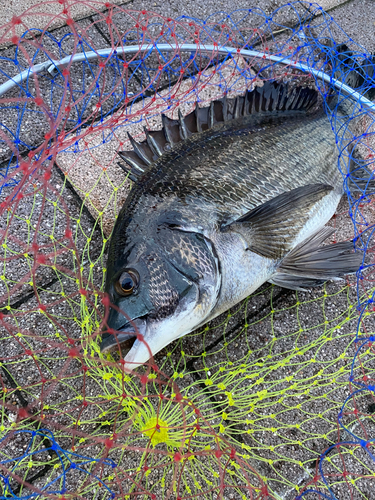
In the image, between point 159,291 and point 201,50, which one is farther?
point 201,50

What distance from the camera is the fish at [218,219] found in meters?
1.66

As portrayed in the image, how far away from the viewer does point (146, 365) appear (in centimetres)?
178

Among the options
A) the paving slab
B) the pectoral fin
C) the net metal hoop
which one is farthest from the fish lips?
the paving slab

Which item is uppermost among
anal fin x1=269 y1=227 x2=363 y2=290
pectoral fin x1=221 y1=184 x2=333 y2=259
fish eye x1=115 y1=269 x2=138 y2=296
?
fish eye x1=115 y1=269 x2=138 y2=296

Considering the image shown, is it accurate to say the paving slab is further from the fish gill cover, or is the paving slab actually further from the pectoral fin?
the pectoral fin

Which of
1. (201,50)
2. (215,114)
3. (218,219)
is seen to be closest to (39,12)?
(201,50)

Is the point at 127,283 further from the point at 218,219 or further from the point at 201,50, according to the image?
the point at 201,50

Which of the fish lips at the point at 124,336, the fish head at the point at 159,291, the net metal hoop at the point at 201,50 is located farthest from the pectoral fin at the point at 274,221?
the net metal hoop at the point at 201,50

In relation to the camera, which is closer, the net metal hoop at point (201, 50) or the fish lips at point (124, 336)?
the fish lips at point (124, 336)

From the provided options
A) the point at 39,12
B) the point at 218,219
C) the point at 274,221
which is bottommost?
the point at 274,221

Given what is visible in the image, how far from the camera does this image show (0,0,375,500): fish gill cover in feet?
5.67

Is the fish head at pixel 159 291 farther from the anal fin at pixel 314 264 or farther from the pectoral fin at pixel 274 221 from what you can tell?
the anal fin at pixel 314 264

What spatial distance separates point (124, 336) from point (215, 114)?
1470 millimetres

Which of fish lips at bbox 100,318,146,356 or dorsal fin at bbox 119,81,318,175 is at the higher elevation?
dorsal fin at bbox 119,81,318,175
